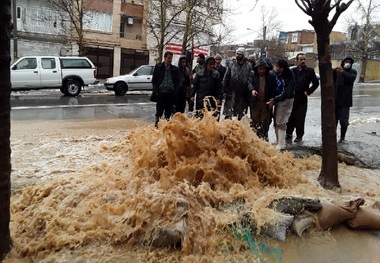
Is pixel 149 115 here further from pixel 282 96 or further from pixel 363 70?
pixel 363 70

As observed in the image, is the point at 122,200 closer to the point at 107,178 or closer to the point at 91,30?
the point at 107,178

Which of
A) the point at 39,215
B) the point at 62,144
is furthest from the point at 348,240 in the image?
the point at 62,144

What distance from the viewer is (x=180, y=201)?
11.8ft

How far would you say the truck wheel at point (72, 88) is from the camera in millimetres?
16531

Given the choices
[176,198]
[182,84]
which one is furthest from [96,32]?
[176,198]

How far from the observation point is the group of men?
21.2ft

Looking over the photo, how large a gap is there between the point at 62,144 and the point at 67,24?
23931 mm

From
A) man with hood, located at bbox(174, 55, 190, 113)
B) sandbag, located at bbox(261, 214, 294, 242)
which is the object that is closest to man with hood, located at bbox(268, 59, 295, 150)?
man with hood, located at bbox(174, 55, 190, 113)

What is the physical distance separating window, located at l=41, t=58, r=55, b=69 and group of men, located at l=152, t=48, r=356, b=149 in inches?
422

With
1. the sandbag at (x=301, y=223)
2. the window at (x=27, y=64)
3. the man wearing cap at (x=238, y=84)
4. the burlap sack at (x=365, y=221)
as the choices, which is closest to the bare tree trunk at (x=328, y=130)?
the burlap sack at (x=365, y=221)

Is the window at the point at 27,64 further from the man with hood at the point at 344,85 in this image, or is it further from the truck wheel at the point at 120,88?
the man with hood at the point at 344,85

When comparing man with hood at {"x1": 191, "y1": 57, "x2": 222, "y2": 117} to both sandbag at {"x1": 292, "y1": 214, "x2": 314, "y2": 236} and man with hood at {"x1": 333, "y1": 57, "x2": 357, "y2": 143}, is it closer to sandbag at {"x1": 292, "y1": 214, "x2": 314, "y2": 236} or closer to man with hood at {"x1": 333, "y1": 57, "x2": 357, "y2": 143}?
man with hood at {"x1": 333, "y1": 57, "x2": 357, "y2": 143}

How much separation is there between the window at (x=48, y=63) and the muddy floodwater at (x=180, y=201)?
11807 millimetres

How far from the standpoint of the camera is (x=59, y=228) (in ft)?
11.4
